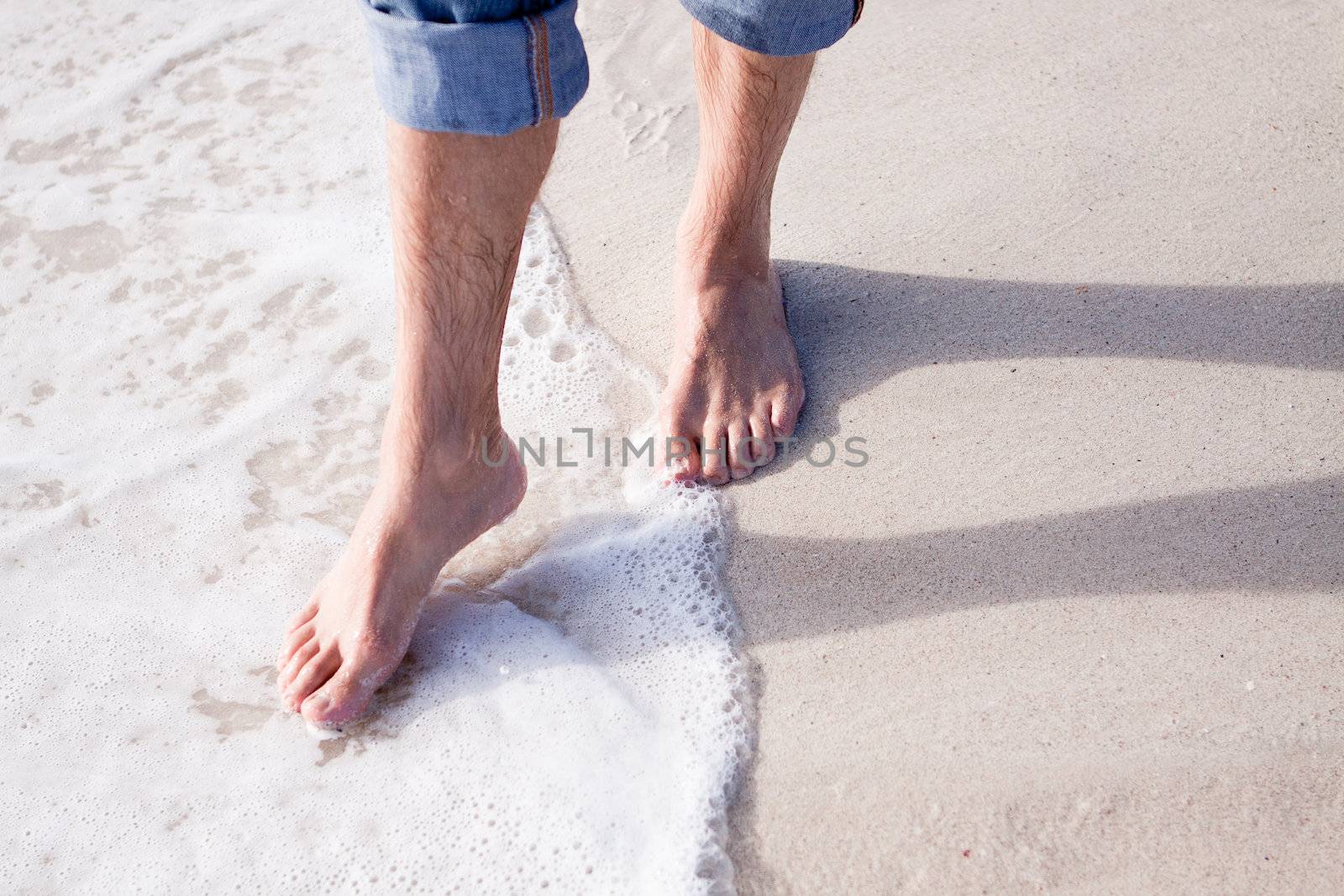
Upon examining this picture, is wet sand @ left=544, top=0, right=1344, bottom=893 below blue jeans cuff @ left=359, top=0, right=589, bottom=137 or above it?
below

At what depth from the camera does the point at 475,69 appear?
101 cm

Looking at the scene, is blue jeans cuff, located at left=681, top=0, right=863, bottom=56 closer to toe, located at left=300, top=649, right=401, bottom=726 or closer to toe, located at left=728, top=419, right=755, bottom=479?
toe, located at left=728, top=419, right=755, bottom=479

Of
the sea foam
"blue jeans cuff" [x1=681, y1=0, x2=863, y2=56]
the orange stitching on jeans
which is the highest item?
the orange stitching on jeans

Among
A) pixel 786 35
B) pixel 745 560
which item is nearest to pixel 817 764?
pixel 745 560

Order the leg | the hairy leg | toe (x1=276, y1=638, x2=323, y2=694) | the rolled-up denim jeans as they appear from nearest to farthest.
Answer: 1. the rolled-up denim jeans
2. the hairy leg
3. toe (x1=276, y1=638, x2=323, y2=694)
4. the leg

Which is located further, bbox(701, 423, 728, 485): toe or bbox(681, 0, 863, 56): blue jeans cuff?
bbox(701, 423, 728, 485): toe

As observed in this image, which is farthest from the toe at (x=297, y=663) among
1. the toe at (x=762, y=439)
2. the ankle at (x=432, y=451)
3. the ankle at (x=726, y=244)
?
the ankle at (x=726, y=244)

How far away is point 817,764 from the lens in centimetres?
125

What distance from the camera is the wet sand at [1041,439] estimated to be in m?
1.18

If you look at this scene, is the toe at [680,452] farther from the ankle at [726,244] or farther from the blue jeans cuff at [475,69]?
the blue jeans cuff at [475,69]

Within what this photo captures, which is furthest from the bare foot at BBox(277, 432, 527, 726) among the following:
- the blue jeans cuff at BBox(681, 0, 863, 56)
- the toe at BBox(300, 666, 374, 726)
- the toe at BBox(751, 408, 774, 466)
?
the blue jeans cuff at BBox(681, 0, 863, 56)

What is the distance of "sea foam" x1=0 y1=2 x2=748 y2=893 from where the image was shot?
4.11 feet

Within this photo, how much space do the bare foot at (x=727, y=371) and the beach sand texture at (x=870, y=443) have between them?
2.3 inches

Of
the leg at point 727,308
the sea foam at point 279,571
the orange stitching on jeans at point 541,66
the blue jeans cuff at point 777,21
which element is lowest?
the sea foam at point 279,571
